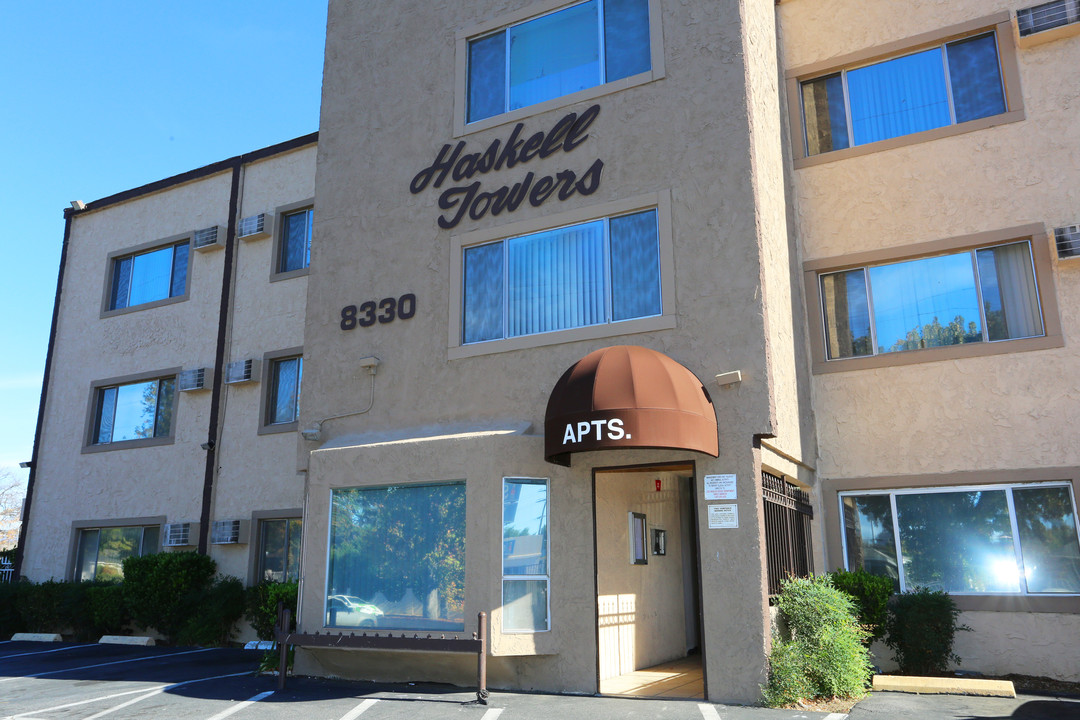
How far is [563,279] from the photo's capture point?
476 inches

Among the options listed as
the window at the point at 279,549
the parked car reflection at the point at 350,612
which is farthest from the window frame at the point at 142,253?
the parked car reflection at the point at 350,612

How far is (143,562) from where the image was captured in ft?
56.8

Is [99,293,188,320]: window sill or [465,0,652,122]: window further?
[99,293,188,320]: window sill

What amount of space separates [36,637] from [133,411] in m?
5.23

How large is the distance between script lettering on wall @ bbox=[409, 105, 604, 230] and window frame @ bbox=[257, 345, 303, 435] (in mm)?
6172

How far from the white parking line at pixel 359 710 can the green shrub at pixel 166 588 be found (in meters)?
8.21

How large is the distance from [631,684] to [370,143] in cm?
934

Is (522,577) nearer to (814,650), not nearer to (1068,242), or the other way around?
(814,650)

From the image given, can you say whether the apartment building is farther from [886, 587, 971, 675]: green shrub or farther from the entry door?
[886, 587, 971, 675]: green shrub

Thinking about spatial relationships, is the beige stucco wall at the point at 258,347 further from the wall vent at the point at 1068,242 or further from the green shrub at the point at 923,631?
the wall vent at the point at 1068,242

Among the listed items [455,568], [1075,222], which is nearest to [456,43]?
[455,568]

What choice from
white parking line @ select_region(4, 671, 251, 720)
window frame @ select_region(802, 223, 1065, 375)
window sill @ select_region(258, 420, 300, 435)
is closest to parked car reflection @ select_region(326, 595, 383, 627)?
white parking line @ select_region(4, 671, 251, 720)

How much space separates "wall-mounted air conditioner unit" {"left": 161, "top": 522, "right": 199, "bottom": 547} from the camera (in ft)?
58.7

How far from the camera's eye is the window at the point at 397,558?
36.3 feet
